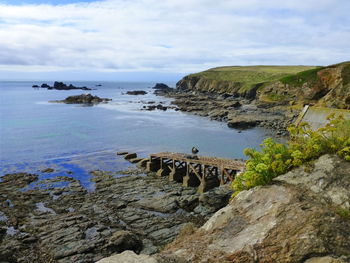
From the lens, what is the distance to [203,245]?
691cm

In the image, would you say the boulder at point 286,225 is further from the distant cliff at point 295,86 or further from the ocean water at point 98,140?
the distant cliff at point 295,86

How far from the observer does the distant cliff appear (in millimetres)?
73250

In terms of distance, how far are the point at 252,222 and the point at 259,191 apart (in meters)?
1.05

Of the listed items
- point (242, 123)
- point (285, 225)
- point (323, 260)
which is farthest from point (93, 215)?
point (242, 123)

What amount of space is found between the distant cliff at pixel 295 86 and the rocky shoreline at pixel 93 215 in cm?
2777

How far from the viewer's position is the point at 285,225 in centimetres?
659

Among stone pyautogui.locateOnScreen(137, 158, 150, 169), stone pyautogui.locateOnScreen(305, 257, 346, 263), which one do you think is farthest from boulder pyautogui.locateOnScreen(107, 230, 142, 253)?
stone pyautogui.locateOnScreen(137, 158, 150, 169)

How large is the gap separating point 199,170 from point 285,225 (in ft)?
93.5

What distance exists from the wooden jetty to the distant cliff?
20511 mm

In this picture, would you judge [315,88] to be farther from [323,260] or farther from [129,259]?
[129,259]

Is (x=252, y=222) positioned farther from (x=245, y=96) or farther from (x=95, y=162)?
(x=245, y=96)

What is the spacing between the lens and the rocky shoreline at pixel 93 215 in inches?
765

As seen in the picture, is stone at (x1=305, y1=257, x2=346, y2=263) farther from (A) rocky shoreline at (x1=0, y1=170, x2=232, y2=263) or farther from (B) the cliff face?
(B) the cliff face

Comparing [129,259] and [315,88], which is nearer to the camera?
[129,259]
